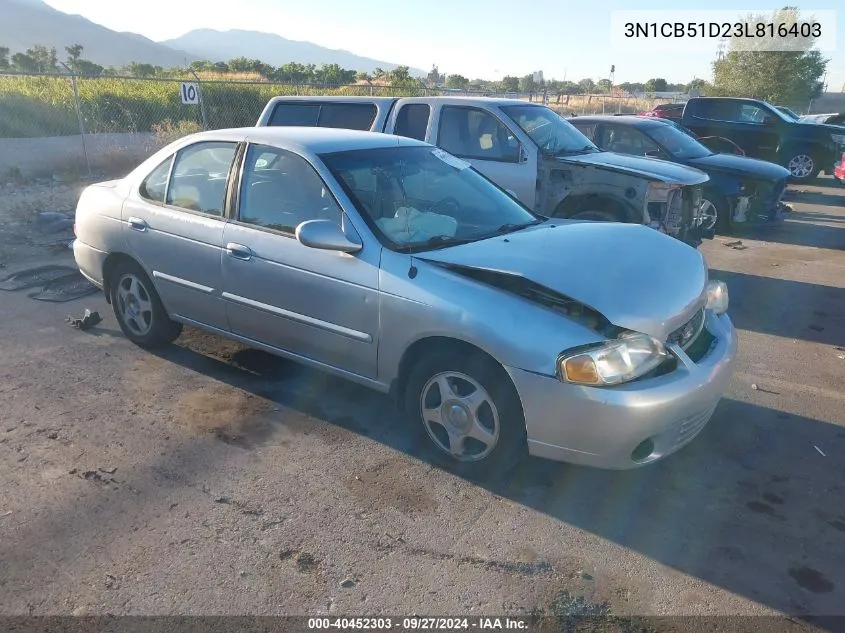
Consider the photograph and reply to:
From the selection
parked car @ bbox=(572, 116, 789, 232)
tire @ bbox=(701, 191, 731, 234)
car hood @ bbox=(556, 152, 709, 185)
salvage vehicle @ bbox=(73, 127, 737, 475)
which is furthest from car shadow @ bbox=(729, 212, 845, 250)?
salvage vehicle @ bbox=(73, 127, 737, 475)

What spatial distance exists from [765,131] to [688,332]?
511 inches

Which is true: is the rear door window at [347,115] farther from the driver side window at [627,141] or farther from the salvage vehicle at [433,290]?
the driver side window at [627,141]

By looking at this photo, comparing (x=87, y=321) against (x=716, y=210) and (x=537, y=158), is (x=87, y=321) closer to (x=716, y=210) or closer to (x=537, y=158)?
(x=537, y=158)

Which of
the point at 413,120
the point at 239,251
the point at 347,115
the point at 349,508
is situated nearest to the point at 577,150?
the point at 413,120

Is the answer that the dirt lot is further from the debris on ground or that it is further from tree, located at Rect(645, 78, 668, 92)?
tree, located at Rect(645, 78, 668, 92)

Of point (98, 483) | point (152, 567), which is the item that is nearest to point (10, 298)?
point (98, 483)

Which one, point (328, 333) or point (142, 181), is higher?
point (142, 181)

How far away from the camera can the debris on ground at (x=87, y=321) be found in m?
5.62

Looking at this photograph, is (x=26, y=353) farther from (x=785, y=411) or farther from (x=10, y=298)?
(x=785, y=411)

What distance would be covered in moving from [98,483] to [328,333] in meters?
1.43

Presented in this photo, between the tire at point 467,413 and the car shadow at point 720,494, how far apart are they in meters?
0.13

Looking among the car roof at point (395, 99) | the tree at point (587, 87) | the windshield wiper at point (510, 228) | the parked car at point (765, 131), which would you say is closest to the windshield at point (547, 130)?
the car roof at point (395, 99)

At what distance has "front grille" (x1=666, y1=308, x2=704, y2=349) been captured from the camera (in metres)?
3.34

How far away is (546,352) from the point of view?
3.04 m
